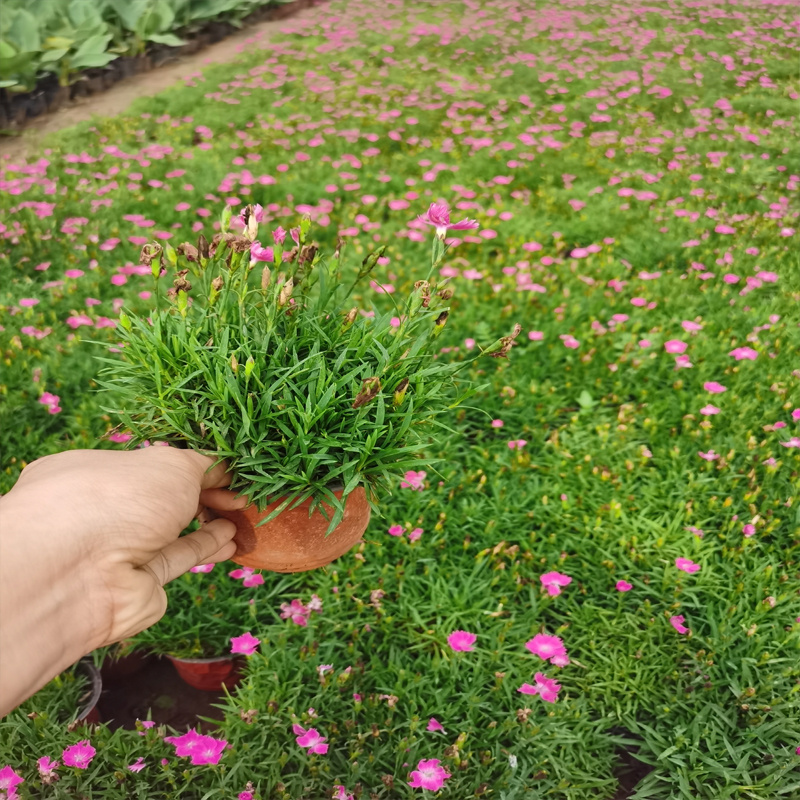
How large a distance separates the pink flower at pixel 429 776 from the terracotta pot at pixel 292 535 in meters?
0.65

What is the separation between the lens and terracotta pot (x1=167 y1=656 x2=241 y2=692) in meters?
2.15

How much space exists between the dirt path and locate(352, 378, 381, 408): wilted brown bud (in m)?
5.50

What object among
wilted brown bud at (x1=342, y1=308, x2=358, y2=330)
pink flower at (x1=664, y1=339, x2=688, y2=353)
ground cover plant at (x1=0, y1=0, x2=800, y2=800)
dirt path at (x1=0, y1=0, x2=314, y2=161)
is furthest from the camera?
dirt path at (x1=0, y1=0, x2=314, y2=161)

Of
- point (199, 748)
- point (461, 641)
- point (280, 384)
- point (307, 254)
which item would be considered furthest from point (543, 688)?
point (307, 254)

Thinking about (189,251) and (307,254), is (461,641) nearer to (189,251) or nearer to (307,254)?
(307,254)

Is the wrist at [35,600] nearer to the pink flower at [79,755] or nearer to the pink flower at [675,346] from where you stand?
the pink flower at [79,755]

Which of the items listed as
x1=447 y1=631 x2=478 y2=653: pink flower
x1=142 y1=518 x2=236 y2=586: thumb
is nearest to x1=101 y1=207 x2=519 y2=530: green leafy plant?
x1=142 y1=518 x2=236 y2=586: thumb

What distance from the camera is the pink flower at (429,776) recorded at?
176 centimetres

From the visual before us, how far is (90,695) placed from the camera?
6.91 ft

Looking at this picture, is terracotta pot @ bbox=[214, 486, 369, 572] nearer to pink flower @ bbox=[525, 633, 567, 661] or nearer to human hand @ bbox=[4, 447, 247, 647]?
human hand @ bbox=[4, 447, 247, 647]

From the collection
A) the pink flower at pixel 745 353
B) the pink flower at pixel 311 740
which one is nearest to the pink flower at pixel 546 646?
the pink flower at pixel 311 740

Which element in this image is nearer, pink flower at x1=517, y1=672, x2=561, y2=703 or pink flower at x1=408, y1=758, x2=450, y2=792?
pink flower at x1=408, y1=758, x2=450, y2=792

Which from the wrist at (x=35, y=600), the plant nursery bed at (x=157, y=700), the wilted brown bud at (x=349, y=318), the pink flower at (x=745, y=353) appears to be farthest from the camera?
the pink flower at (x=745, y=353)

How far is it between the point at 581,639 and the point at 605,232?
120 inches
